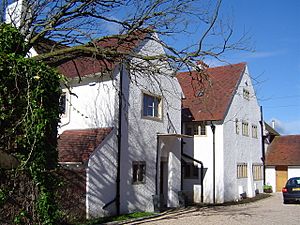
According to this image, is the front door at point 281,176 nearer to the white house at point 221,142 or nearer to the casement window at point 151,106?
the white house at point 221,142

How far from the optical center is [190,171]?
963 inches

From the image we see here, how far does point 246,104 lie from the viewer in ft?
91.6

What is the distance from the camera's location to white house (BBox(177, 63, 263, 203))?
23641 millimetres

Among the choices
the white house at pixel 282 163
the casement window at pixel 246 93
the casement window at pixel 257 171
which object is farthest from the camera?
the white house at pixel 282 163

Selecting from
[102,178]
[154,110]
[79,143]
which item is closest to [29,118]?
[102,178]

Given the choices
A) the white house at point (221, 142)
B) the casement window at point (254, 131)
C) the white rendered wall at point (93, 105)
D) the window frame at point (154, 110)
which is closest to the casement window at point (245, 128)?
the white house at point (221, 142)

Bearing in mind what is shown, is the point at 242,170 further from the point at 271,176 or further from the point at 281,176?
the point at 281,176

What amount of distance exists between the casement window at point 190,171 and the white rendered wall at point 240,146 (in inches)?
71.4

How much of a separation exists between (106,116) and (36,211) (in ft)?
27.0

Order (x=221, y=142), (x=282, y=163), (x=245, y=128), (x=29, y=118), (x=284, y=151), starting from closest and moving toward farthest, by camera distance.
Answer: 1. (x=29, y=118)
2. (x=221, y=142)
3. (x=245, y=128)
4. (x=282, y=163)
5. (x=284, y=151)

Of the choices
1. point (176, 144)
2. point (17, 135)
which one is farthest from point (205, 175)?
point (17, 135)

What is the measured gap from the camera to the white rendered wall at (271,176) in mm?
31497

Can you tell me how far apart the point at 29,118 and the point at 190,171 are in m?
17.6

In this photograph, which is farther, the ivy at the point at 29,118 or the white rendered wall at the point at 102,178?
the white rendered wall at the point at 102,178
